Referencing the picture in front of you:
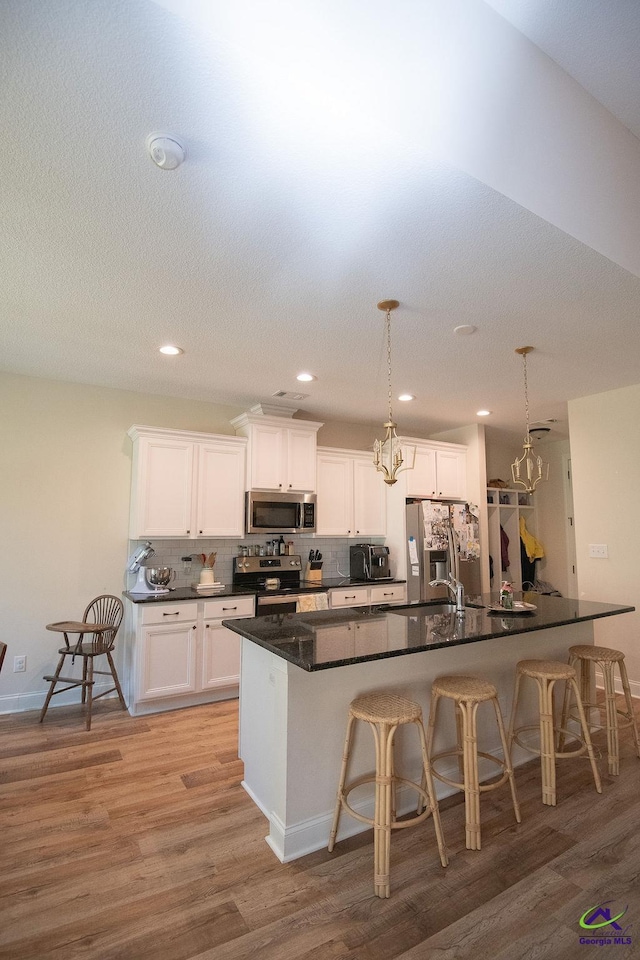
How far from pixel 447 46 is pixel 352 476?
3900mm

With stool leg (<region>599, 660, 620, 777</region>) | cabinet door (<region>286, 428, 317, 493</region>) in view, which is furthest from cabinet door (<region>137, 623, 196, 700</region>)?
stool leg (<region>599, 660, 620, 777</region>)

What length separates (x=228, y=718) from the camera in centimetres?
367

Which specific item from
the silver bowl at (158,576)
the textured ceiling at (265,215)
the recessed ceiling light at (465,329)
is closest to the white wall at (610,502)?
the textured ceiling at (265,215)

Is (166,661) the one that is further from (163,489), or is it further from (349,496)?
(349,496)

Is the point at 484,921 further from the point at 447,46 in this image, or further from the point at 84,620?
the point at 84,620

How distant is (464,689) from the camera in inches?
90.0

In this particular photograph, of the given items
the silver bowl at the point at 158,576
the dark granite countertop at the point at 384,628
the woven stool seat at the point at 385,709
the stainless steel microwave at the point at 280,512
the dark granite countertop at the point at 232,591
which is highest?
the stainless steel microwave at the point at 280,512

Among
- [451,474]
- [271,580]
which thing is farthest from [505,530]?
[271,580]

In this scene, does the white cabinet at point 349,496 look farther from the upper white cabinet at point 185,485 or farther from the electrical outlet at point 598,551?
the electrical outlet at point 598,551

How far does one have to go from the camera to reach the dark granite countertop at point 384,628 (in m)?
1.98

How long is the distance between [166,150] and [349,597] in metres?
3.88

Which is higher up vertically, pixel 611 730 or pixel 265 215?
pixel 265 215

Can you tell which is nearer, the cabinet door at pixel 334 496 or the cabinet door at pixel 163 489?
the cabinet door at pixel 163 489

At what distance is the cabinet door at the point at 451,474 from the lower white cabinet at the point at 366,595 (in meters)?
1.19
